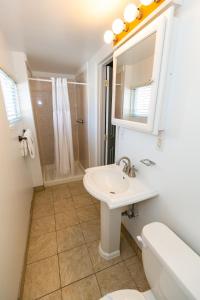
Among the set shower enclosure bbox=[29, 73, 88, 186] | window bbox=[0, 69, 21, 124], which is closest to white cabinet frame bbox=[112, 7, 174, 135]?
window bbox=[0, 69, 21, 124]

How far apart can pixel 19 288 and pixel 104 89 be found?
224 centimetres

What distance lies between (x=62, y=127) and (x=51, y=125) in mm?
841

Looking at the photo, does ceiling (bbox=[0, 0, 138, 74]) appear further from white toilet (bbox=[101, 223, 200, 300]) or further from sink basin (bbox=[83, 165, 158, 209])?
white toilet (bbox=[101, 223, 200, 300])

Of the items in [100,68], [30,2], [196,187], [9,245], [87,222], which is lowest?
[87,222]

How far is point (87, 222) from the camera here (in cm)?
183

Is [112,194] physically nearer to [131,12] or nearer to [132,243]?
[132,243]

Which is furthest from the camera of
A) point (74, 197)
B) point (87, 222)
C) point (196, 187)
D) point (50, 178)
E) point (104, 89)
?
point (50, 178)

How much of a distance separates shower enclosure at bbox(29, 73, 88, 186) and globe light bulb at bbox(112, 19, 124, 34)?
171cm

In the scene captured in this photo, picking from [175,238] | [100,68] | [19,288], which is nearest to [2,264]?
[19,288]

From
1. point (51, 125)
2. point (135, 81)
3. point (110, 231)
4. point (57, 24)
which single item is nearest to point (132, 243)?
point (110, 231)

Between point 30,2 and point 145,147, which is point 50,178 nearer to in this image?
point 145,147

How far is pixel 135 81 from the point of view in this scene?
118 cm

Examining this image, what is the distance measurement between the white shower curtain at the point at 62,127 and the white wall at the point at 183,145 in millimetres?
1797

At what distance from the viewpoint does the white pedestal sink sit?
102cm
